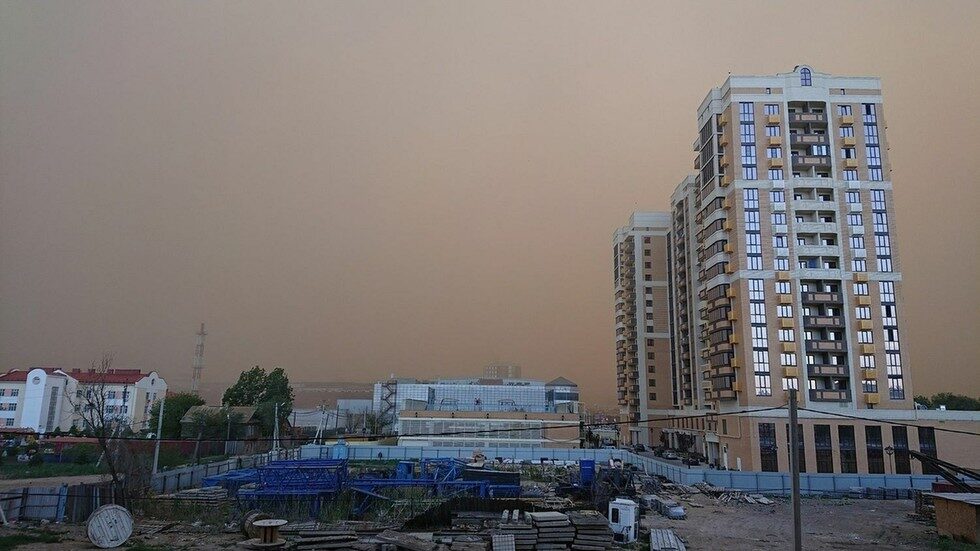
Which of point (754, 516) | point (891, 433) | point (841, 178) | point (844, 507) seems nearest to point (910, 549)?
point (754, 516)

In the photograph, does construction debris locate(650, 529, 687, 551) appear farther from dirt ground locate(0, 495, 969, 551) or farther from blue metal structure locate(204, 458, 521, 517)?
blue metal structure locate(204, 458, 521, 517)

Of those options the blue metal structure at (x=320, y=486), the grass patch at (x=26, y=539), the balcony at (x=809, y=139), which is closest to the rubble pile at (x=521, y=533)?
the blue metal structure at (x=320, y=486)

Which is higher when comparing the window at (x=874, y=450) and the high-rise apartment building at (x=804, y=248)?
the high-rise apartment building at (x=804, y=248)

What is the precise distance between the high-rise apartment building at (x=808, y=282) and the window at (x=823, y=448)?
0.25 feet

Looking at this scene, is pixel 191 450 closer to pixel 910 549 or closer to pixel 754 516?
pixel 754 516

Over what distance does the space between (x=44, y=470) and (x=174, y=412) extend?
22.8m

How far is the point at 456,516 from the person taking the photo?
26.0 metres

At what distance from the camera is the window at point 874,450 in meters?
44.8

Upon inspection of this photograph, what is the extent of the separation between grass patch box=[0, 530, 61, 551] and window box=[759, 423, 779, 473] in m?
42.9

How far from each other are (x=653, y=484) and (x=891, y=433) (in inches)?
802

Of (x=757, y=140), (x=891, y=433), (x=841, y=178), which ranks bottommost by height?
(x=891, y=433)

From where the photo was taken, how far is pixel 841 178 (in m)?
49.4

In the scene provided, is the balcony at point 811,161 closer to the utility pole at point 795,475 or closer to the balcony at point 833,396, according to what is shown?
the balcony at point 833,396

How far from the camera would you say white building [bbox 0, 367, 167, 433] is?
76038 mm
